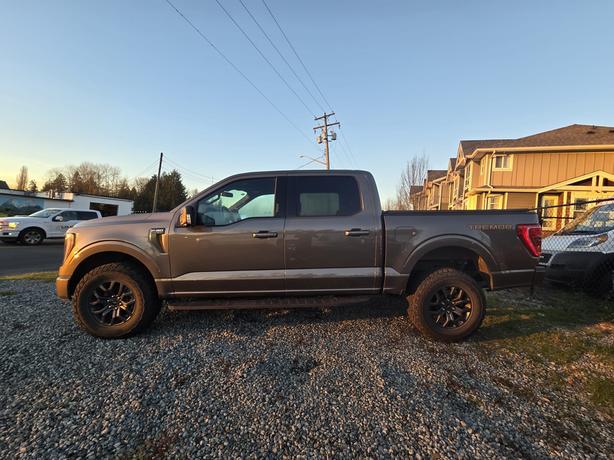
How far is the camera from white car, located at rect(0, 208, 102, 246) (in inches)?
514

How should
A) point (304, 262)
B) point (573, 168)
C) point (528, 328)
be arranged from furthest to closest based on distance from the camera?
point (573, 168) → point (528, 328) → point (304, 262)

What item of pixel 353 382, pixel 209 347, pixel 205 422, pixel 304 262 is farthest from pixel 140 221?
pixel 353 382

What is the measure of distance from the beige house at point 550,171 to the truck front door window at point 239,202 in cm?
1756

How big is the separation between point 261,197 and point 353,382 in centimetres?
222

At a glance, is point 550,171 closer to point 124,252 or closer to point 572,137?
point 572,137

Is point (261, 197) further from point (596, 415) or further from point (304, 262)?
point (596, 415)

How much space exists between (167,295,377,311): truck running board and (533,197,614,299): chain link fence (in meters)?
4.34

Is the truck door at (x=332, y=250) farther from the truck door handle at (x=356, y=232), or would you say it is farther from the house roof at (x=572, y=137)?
the house roof at (x=572, y=137)

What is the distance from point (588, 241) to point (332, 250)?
491cm

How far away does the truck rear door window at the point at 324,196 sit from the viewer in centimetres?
361

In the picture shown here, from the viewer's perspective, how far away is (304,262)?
11.4 ft

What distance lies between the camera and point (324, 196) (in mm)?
3688

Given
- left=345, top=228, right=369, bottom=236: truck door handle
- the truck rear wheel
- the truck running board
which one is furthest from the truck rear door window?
the truck rear wheel

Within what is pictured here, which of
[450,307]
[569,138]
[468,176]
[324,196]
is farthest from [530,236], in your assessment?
[468,176]
